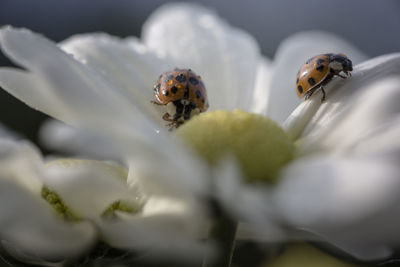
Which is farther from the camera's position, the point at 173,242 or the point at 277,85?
the point at 277,85

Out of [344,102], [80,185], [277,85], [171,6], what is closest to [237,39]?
[277,85]

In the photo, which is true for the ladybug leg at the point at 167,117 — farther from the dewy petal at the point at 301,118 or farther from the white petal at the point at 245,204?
the white petal at the point at 245,204

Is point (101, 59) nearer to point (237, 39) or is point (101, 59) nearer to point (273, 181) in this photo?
point (237, 39)

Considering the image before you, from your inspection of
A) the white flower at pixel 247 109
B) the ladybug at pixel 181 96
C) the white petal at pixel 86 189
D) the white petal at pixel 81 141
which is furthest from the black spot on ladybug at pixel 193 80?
the white petal at pixel 81 141

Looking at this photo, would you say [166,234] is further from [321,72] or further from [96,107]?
[321,72]

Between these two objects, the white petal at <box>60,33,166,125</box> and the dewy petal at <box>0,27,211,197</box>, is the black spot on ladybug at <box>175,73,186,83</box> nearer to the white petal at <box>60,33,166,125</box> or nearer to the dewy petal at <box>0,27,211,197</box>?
the white petal at <box>60,33,166,125</box>

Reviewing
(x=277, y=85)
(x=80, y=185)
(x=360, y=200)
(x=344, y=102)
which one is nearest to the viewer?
(x=360, y=200)
